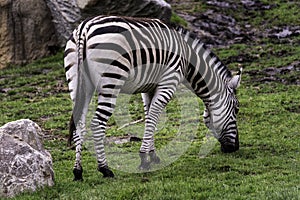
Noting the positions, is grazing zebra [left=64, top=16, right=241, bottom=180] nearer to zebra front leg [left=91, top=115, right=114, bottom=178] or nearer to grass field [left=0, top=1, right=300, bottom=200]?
zebra front leg [left=91, top=115, right=114, bottom=178]

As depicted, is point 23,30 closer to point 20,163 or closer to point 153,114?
point 153,114

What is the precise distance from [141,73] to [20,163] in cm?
258

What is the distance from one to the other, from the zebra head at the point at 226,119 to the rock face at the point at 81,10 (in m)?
11.5

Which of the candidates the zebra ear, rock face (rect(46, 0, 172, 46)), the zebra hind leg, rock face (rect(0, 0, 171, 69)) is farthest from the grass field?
the zebra ear

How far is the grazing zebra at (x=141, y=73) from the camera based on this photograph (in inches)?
352

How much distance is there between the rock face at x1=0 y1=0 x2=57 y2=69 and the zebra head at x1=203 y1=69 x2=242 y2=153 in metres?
11.8

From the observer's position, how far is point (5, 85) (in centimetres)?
1908

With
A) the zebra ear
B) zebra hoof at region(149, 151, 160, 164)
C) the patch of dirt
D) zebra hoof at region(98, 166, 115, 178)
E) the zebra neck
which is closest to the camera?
zebra hoof at region(98, 166, 115, 178)

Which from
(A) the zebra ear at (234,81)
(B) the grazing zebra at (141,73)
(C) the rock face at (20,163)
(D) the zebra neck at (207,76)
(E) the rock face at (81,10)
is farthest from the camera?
(E) the rock face at (81,10)

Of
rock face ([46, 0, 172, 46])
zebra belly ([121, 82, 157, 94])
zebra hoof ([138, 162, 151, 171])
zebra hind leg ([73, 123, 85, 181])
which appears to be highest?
zebra belly ([121, 82, 157, 94])

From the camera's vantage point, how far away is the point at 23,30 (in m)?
21.4

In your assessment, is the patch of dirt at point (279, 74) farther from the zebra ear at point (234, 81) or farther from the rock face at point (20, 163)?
the rock face at point (20, 163)

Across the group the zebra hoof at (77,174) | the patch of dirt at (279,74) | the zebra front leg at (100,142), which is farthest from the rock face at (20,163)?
the patch of dirt at (279,74)

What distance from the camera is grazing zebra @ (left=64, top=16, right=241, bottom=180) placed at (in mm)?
8953
